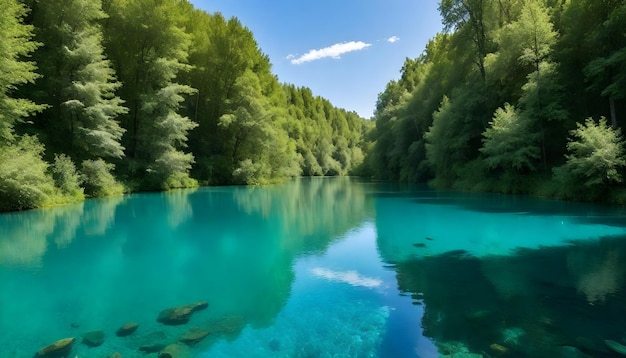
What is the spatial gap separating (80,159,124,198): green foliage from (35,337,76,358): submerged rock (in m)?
20.7

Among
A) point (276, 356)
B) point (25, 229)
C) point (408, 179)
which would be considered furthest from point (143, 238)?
point (408, 179)

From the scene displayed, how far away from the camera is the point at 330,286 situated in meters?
7.17

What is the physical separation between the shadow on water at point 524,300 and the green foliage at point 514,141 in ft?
43.2

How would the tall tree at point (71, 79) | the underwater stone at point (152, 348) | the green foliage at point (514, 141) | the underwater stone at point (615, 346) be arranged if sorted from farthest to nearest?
1. the tall tree at point (71, 79)
2. the green foliage at point (514, 141)
3. the underwater stone at point (152, 348)
4. the underwater stone at point (615, 346)

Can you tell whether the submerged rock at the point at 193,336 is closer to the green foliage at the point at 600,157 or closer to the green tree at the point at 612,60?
the green foliage at the point at 600,157

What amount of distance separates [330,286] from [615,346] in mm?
4201

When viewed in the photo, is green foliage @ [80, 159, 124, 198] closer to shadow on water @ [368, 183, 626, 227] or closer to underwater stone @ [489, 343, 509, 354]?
shadow on water @ [368, 183, 626, 227]

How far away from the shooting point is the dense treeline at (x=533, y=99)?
16750 millimetres

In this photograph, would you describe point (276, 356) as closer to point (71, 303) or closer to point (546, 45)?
point (71, 303)

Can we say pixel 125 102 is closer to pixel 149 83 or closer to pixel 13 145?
pixel 149 83

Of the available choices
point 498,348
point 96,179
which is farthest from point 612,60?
point 96,179

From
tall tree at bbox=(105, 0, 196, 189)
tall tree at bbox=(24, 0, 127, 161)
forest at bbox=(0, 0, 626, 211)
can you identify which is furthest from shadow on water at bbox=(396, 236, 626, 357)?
tall tree at bbox=(105, 0, 196, 189)

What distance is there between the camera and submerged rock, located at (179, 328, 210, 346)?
484cm

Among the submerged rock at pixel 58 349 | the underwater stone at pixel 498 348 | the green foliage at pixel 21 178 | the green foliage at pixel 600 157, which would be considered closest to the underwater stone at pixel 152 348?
the submerged rock at pixel 58 349
